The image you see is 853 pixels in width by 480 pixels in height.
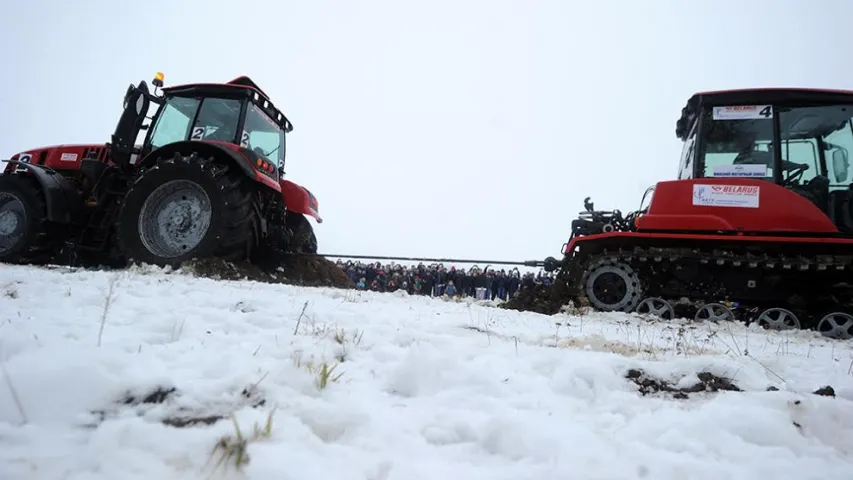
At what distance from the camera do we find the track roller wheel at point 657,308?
18.0ft

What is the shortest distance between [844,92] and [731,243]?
7.30 ft

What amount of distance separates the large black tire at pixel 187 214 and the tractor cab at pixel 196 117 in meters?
0.66

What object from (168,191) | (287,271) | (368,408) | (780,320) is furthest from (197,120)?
(780,320)

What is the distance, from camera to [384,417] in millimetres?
1490

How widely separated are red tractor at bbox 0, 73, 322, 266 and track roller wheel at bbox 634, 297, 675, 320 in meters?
5.01

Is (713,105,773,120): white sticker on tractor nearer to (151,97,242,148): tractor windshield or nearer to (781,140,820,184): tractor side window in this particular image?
(781,140,820,184): tractor side window

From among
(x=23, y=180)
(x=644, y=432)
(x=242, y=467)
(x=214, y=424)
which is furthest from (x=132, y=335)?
(x=23, y=180)

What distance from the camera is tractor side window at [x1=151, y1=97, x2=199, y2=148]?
6.66m

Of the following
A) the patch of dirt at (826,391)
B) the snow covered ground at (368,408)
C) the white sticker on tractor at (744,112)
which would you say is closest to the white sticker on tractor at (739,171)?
the white sticker on tractor at (744,112)

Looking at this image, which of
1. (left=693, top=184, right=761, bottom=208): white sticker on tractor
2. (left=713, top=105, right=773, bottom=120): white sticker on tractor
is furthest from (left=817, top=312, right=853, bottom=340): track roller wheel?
(left=713, top=105, right=773, bottom=120): white sticker on tractor

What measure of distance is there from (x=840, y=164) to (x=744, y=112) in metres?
1.25

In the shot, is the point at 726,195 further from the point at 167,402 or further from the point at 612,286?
the point at 167,402

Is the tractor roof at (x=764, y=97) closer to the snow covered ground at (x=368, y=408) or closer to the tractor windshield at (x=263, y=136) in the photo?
the snow covered ground at (x=368, y=408)

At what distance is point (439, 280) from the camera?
15.0 m
